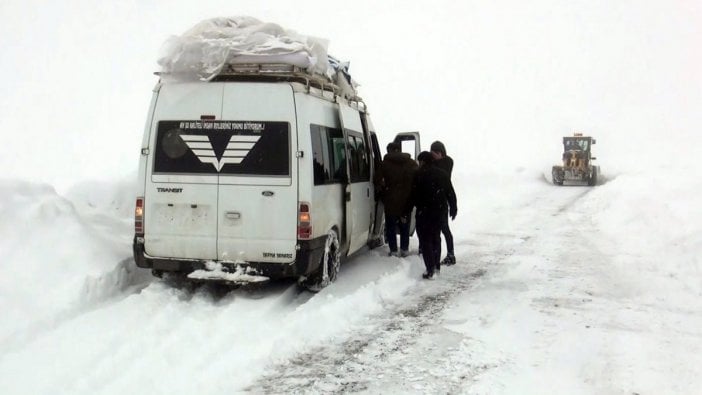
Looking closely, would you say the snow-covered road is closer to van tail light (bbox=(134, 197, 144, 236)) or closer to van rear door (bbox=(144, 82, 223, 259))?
van rear door (bbox=(144, 82, 223, 259))

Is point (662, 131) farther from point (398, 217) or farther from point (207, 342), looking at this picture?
point (207, 342)

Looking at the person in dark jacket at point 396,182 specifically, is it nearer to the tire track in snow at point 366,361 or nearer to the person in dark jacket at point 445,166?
the person in dark jacket at point 445,166

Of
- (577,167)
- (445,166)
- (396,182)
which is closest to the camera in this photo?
(396,182)

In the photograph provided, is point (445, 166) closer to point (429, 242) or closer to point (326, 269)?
point (429, 242)

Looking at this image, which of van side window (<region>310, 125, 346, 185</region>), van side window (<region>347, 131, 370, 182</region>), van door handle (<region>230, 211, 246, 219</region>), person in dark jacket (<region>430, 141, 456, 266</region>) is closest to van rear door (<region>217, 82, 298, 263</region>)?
van door handle (<region>230, 211, 246, 219</region>)

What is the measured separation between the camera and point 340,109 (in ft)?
27.1

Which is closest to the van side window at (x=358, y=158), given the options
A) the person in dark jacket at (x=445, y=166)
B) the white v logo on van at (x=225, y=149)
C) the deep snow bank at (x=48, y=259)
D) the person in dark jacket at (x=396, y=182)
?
the person in dark jacket at (x=396, y=182)

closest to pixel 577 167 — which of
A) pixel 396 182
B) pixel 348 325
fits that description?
pixel 396 182

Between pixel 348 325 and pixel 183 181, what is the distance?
2.53 m

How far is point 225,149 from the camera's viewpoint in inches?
266

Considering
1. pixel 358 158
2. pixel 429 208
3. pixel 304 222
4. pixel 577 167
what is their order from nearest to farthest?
pixel 304 222, pixel 429 208, pixel 358 158, pixel 577 167

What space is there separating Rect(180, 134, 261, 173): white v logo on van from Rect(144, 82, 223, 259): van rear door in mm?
11

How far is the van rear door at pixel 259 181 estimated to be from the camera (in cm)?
668

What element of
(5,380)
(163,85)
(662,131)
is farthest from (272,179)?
(662,131)
